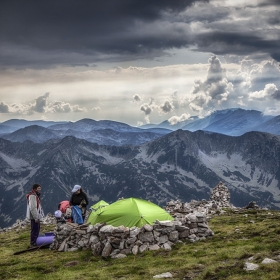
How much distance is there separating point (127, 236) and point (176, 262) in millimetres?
5366

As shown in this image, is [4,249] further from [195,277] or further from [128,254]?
[195,277]

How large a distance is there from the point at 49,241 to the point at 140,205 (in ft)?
27.6

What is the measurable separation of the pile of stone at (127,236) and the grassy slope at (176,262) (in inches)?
30.1

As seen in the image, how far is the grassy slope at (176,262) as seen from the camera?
17.0 meters

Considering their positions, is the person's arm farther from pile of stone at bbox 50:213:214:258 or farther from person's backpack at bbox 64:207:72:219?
A: person's backpack at bbox 64:207:72:219

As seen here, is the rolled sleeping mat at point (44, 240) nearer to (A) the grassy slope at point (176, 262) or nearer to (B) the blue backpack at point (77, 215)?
(A) the grassy slope at point (176, 262)

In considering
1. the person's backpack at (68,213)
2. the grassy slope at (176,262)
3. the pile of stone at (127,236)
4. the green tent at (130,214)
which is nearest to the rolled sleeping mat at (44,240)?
the pile of stone at (127,236)

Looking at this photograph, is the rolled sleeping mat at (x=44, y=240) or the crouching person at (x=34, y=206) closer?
the crouching person at (x=34, y=206)

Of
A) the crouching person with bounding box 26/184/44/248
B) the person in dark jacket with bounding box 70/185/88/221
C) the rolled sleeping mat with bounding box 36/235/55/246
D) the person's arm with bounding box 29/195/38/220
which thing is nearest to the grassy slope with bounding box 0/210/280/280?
Answer: the rolled sleeping mat with bounding box 36/235/55/246

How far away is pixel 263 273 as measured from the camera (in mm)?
15227

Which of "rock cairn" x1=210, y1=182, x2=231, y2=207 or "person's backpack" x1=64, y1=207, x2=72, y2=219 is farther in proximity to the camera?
"rock cairn" x1=210, y1=182, x2=231, y2=207

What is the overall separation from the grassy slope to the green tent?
14.5 feet

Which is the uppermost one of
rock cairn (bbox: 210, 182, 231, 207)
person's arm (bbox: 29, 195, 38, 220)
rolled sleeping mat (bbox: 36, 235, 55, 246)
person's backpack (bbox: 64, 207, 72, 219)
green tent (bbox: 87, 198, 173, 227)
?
person's arm (bbox: 29, 195, 38, 220)

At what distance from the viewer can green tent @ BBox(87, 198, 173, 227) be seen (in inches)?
1095
